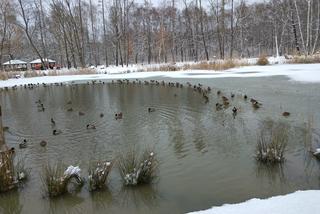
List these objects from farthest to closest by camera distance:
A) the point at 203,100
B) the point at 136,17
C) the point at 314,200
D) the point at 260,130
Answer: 1. the point at 136,17
2. the point at 203,100
3. the point at 260,130
4. the point at 314,200

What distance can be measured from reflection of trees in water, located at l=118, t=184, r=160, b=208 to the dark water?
0.01 m

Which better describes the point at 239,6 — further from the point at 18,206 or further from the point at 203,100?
the point at 18,206

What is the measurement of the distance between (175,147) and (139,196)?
2038mm

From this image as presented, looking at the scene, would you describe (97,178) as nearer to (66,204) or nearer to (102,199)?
(102,199)

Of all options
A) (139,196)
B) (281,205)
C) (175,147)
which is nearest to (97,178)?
(139,196)

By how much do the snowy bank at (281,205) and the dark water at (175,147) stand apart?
1.06ft

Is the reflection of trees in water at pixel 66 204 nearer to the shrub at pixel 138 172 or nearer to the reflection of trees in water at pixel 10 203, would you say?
the reflection of trees in water at pixel 10 203

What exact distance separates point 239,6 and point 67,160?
49.6 m

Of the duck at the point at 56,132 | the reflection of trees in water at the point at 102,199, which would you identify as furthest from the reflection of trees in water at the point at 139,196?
the duck at the point at 56,132

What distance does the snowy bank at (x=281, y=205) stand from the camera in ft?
11.0

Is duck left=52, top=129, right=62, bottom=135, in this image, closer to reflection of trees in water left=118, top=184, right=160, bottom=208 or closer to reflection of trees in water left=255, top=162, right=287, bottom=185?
reflection of trees in water left=118, top=184, right=160, bottom=208

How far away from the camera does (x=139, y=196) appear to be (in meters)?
4.35

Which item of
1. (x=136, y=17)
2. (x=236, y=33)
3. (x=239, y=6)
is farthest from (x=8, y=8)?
(x=236, y=33)

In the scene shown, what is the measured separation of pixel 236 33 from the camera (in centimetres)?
5744
